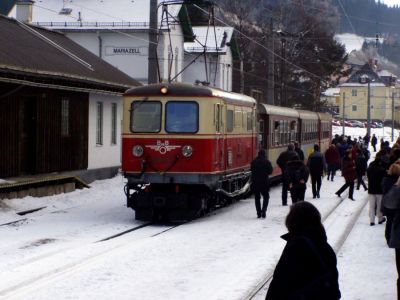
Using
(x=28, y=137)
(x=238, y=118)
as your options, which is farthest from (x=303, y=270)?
(x=28, y=137)

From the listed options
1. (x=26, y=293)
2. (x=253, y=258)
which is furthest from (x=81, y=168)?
(x=26, y=293)

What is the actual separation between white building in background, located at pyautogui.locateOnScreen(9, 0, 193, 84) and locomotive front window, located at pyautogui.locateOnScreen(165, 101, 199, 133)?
2933 centimetres

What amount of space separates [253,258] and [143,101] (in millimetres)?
6618

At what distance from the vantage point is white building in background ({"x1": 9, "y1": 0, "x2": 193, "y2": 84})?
48969 millimetres

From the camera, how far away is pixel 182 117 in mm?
18453

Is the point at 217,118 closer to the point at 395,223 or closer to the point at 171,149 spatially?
the point at 171,149

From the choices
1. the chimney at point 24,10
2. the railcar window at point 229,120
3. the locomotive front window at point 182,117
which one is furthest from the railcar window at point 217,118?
the chimney at point 24,10

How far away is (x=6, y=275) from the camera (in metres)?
11.3

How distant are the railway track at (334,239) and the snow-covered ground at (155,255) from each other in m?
0.07

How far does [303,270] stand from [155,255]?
773 cm

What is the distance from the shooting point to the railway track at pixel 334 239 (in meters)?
10.3

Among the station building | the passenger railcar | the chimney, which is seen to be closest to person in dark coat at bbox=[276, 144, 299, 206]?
the passenger railcar

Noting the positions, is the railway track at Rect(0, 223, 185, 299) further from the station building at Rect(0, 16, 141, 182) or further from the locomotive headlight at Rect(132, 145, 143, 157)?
the station building at Rect(0, 16, 141, 182)

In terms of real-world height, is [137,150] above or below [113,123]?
below
